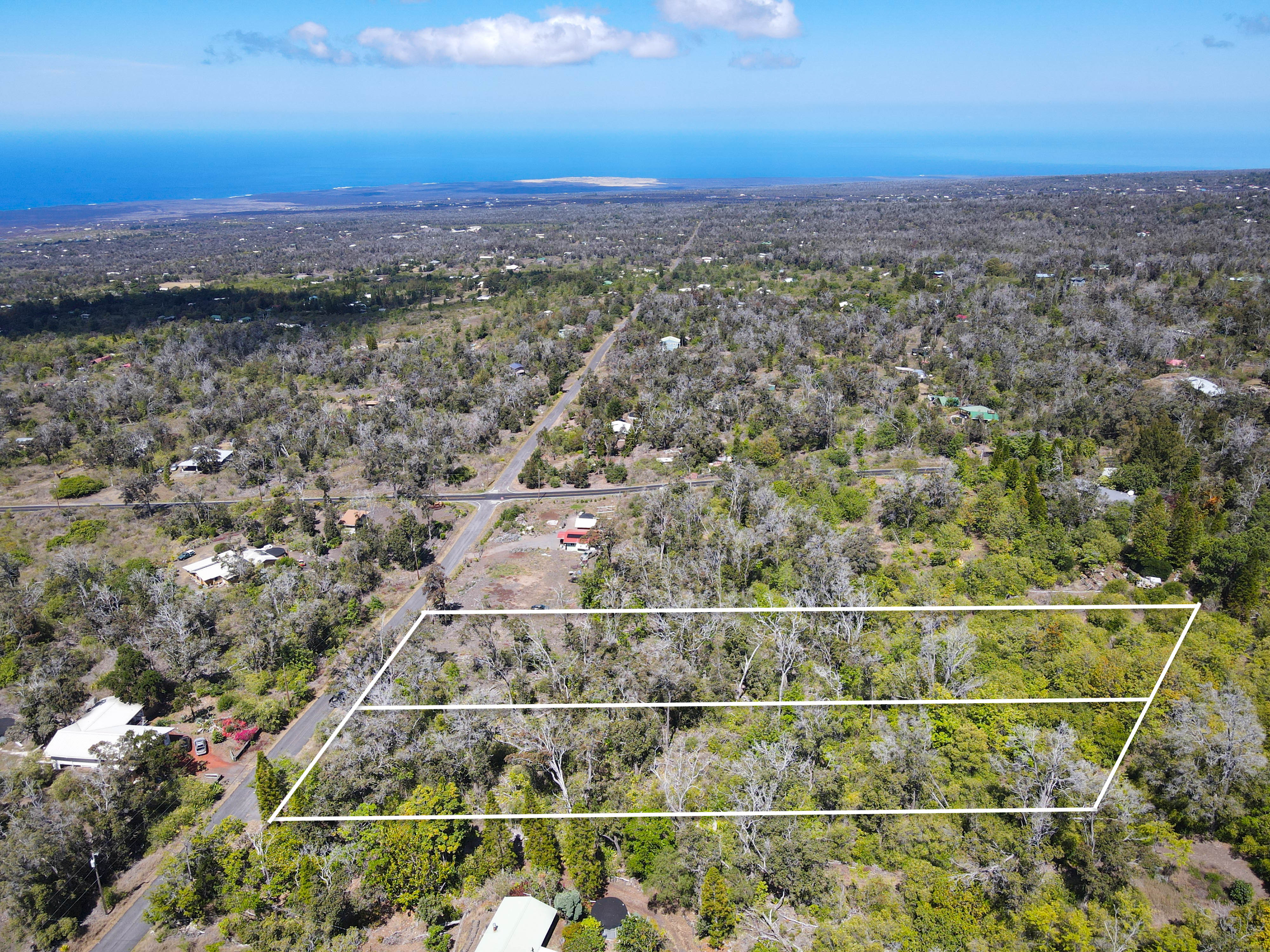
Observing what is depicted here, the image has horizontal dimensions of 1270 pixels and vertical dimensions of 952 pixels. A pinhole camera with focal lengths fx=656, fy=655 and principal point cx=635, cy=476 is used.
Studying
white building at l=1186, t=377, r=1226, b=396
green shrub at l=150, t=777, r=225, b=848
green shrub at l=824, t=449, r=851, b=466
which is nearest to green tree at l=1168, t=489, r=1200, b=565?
green shrub at l=824, t=449, r=851, b=466

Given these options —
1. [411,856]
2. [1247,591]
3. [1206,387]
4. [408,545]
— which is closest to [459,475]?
[408,545]

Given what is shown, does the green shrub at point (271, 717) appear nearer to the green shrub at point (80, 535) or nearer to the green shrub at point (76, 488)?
the green shrub at point (80, 535)

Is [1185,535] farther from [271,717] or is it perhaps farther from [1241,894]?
[271,717]

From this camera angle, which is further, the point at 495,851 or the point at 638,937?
the point at 495,851

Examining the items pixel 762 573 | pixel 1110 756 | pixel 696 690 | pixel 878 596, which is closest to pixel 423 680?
pixel 696 690

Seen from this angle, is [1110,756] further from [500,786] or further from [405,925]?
[405,925]

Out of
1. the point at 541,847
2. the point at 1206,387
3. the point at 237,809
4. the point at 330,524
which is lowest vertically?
the point at 237,809

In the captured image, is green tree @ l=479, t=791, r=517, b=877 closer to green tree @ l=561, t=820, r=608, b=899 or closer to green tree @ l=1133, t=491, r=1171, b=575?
green tree @ l=561, t=820, r=608, b=899
